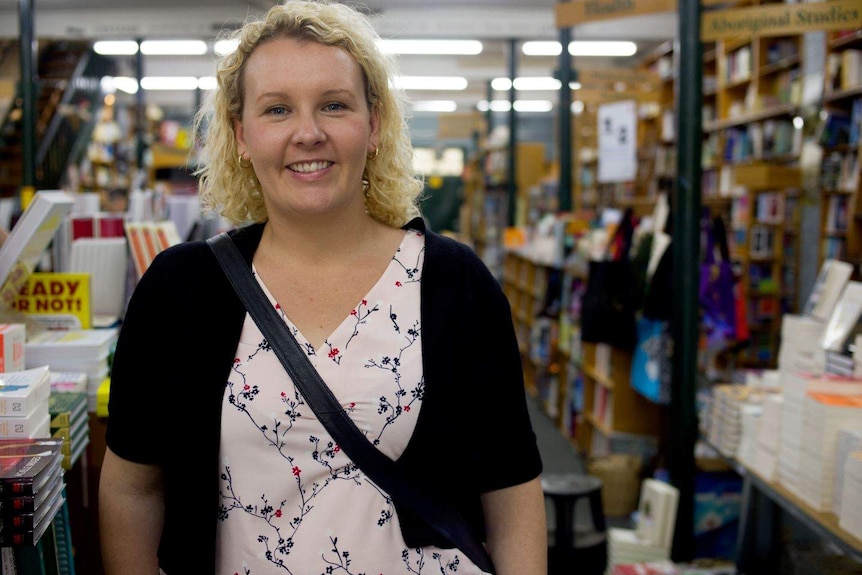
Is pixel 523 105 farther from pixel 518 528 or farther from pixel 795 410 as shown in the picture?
pixel 518 528

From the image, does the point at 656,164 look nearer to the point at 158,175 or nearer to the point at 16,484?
A: the point at 158,175

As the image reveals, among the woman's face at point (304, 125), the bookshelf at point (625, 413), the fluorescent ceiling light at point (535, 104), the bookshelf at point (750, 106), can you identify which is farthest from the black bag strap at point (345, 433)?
the fluorescent ceiling light at point (535, 104)

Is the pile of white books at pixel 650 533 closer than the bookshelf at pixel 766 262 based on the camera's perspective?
Yes

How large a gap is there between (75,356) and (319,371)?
79cm

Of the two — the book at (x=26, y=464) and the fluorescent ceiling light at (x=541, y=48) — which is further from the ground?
the fluorescent ceiling light at (x=541, y=48)

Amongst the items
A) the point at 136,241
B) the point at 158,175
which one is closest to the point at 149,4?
the point at 158,175

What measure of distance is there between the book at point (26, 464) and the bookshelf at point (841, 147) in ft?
19.9

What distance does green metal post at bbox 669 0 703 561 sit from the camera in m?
4.12

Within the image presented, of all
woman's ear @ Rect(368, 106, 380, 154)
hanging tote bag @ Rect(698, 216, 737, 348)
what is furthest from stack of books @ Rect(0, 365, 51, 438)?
hanging tote bag @ Rect(698, 216, 737, 348)

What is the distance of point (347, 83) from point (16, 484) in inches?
33.7

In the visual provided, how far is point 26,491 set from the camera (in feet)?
3.96

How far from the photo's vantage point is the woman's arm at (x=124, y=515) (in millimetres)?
1587

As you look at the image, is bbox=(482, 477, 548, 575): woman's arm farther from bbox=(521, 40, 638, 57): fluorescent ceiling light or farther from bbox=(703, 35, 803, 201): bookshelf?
bbox=(521, 40, 638, 57): fluorescent ceiling light

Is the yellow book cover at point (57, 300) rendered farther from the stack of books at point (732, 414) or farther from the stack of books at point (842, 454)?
the stack of books at point (732, 414)
